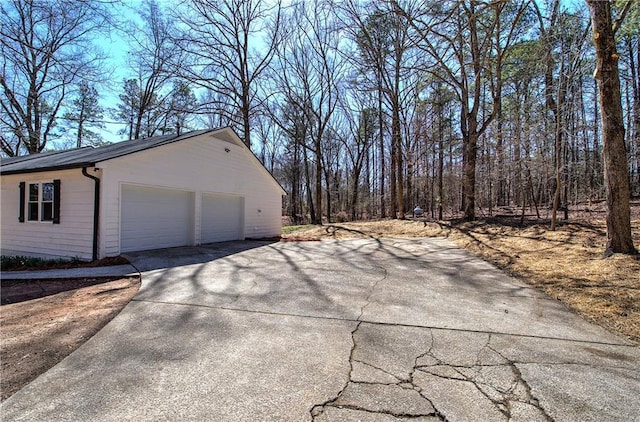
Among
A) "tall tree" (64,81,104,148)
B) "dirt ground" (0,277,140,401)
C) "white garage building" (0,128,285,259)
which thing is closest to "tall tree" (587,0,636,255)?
"dirt ground" (0,277,140,401)

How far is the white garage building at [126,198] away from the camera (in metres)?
8.20

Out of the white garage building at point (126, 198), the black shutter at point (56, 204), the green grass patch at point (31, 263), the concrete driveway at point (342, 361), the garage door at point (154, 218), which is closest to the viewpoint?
the concrete driveway at point (342, 361)

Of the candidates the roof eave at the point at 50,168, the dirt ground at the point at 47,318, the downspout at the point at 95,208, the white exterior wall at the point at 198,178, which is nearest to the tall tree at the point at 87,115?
the roof eave at the point at 50,168

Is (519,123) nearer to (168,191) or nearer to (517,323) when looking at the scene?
(517,323)

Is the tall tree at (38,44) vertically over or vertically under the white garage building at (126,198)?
over

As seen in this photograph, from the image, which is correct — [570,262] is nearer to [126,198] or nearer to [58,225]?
[126,198]

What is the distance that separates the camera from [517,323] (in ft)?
12.2

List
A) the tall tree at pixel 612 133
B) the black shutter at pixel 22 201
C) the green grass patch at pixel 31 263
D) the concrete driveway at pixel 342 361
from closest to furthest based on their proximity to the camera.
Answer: the concrete driveway at pixel 342 361
the tall tree at pixel 612 133
the green grass patch at pixel 31 263
the black shutter at pixel 22 201

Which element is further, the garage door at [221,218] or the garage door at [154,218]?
the garage door at [221,218]

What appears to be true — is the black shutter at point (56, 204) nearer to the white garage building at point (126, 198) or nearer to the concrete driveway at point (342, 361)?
the white garage building at point (126, 198)

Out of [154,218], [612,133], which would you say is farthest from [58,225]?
[612,133]

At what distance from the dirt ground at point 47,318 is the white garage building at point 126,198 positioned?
228 centimetres

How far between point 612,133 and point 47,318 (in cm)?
980

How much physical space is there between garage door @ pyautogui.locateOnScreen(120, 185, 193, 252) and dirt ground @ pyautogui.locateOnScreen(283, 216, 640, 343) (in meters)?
9.23
